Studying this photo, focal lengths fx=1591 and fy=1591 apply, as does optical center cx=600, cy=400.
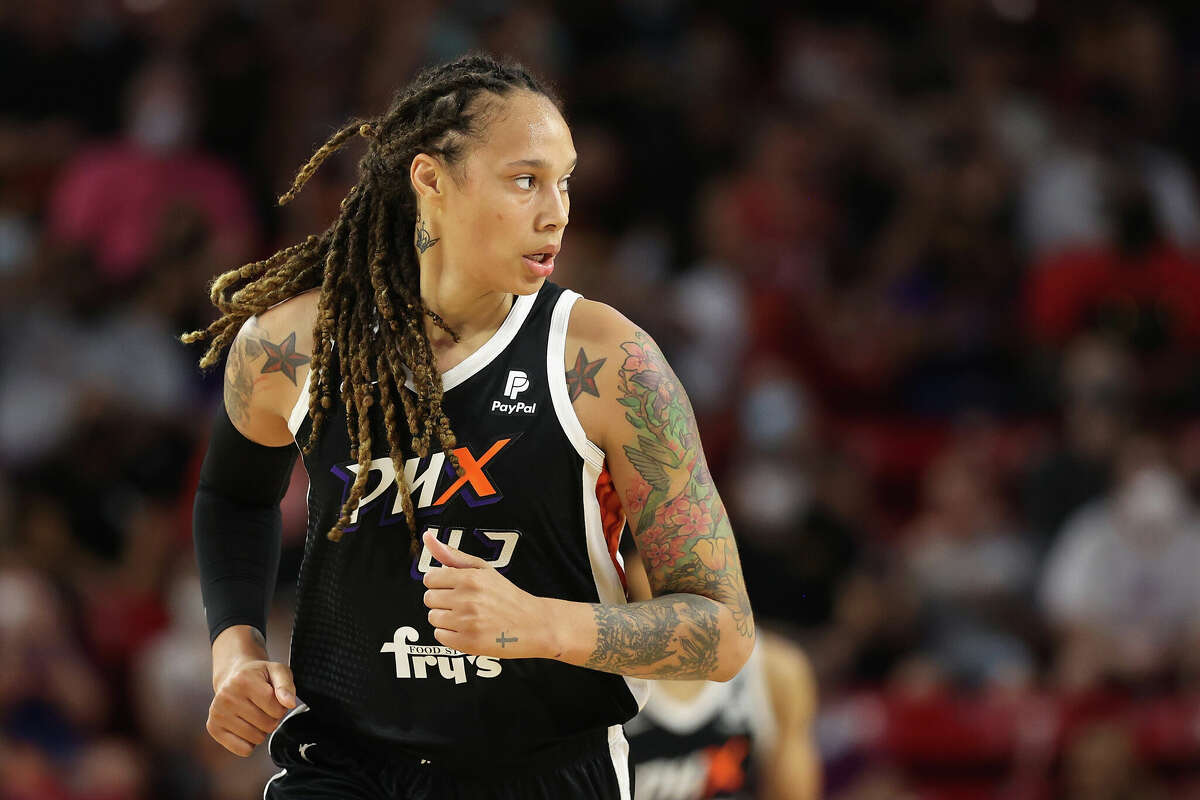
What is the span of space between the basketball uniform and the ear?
0.28 meters

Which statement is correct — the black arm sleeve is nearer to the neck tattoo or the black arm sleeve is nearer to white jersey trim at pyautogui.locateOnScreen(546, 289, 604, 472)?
the neck tattoo

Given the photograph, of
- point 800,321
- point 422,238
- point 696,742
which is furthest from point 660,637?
point 800,321

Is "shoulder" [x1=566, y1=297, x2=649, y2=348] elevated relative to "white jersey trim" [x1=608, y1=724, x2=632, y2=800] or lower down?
elevated

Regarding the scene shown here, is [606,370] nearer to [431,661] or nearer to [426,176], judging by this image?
[426,176]

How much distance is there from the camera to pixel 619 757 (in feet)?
10.8

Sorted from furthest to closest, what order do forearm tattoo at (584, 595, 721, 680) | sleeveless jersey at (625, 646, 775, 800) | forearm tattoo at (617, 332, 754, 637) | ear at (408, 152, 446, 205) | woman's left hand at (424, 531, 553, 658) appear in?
sleeveless jersey at (625, 646, 775, 800), ear at (408, 152, 446, 205), forearm tattoo at (617, 332, 754, 637), forearm tattoo at (584, 595, 721, 680), woman's left hand at (424, 531, 553, 658)

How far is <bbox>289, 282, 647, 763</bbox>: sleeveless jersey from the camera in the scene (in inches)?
121

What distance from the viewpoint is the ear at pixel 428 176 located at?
314 centimetres

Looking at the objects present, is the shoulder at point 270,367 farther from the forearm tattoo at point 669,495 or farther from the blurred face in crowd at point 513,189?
the forearm tattoo at point 669,495

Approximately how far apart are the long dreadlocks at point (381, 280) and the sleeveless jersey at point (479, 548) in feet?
0.15

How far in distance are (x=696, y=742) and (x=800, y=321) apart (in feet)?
15.7

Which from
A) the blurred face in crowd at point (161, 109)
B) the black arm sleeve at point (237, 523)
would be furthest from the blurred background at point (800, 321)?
the black arm sleeve at point (237, 523)

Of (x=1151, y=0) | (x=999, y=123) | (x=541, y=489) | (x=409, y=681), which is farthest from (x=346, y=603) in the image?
(x=1151, y=0)

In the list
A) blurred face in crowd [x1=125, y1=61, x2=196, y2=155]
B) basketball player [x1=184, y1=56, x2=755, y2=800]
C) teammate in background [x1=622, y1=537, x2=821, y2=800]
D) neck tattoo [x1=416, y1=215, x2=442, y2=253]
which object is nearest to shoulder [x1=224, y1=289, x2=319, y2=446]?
basketball player [x1=184, y1=56, x2=755, y2=800]
